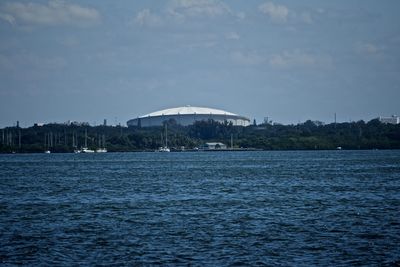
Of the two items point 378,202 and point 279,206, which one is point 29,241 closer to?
point 279,206

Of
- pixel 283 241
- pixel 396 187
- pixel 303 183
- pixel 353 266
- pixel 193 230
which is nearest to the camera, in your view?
pixel 353 266

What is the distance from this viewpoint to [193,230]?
101ft

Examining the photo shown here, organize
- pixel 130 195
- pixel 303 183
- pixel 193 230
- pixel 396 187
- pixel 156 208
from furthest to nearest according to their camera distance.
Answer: pixel 303 183
pixel 396 187
pixel 130 195
pixel 156 208
pixel 193 230

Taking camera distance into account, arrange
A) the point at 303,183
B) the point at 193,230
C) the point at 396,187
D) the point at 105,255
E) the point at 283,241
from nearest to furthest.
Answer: the point at 105,255, the point at 283,241, the point at 193,230, the point at 396,187, the point at 303,183

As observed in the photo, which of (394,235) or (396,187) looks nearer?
(394,235)

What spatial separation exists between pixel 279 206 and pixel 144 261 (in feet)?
57.8

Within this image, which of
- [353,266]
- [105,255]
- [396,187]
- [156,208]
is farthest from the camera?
[396,187]

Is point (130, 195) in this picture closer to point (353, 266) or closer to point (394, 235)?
point (394, 235)

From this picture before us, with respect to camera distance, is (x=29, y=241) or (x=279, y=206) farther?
(x=279, y=206)

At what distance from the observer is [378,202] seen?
42.6 metres

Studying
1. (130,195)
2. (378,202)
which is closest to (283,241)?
(378,202)

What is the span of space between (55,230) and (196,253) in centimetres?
818

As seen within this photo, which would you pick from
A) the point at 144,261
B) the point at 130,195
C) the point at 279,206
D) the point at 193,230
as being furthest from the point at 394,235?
the point at 130,195

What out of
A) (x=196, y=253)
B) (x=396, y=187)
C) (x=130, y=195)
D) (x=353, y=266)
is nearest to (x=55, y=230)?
(x=196, y=253)
